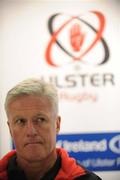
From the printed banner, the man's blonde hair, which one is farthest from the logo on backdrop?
the man's blonde hair

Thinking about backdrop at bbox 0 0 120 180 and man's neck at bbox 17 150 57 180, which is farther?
backdrop at bbox 0 0 120 180

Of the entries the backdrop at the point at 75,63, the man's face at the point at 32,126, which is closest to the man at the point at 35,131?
the man's face at the point at 32,126

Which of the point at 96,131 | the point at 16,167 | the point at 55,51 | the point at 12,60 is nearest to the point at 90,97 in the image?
the point at 96,131

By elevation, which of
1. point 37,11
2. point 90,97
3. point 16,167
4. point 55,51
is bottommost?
point 90,97

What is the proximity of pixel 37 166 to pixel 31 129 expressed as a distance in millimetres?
134

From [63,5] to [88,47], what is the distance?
445 millimetres

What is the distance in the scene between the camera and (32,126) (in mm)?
983

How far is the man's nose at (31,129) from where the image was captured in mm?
970

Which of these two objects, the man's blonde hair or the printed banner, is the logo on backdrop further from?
the man's blonde hair

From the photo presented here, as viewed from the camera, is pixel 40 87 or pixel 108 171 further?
pixel 108 171

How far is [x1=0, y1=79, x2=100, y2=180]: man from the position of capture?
98cm

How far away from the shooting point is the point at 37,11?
3.06m

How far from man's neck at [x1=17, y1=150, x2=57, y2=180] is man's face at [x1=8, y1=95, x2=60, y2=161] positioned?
0.04m

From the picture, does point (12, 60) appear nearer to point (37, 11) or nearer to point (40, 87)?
point (37, 11)
